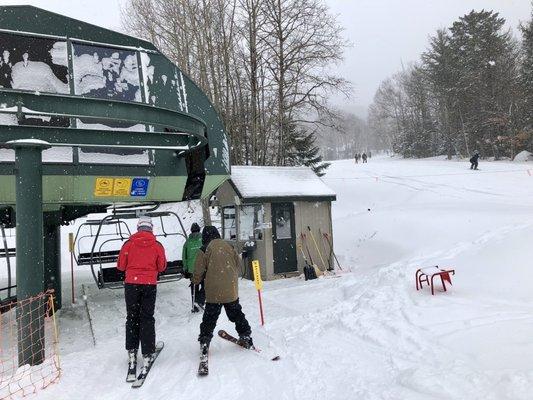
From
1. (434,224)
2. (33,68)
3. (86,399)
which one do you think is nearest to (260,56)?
(434,224)

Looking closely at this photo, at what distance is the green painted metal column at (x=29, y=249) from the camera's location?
5.29 m

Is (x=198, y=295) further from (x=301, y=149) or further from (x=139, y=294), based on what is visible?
(x=301, y=149)

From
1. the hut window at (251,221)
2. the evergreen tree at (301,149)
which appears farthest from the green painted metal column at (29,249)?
the evergreen tree at (301,149)

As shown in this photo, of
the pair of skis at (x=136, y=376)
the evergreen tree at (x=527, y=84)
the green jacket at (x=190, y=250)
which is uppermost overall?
the evergreen tree at (x=527, y=84)

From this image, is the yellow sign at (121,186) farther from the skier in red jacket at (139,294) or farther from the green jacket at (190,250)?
the skier in red jacket at (139,294)

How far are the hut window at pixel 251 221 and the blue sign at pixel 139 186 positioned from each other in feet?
16.0

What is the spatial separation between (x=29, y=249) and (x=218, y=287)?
8.21 feet

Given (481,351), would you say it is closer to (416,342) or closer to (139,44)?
(416,342)

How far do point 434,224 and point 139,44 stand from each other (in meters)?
12.8

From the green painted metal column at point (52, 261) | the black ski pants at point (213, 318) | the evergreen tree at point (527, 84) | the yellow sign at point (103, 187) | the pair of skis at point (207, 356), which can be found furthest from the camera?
the evergreen tree at point (527, 84)

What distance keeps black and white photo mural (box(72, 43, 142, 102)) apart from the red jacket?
3.34 metres

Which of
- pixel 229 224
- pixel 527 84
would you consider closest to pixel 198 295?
pixel 229 224

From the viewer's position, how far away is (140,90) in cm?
774

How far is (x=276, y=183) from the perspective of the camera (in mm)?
13094
